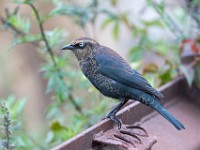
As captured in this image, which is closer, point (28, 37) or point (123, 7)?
point (28, 37)

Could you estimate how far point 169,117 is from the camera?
9.58 feet

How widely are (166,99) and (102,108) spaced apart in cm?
55

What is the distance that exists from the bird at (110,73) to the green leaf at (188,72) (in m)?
0.42

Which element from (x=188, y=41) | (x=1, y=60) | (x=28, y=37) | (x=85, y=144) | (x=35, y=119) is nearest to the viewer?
(x=85, y=144)

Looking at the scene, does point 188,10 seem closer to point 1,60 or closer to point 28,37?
point 28,37

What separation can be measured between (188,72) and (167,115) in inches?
29.8

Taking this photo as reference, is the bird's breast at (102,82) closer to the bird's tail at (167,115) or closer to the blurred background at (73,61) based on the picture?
the blurred background at (73,61)

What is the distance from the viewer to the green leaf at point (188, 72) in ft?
11.6

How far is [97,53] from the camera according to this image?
341cm

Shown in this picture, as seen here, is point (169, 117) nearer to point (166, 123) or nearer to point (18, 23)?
point (166, 123)

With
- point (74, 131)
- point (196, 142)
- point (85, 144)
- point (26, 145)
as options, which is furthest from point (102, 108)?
point (85, 144)

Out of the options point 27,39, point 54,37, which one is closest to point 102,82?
point 54,37

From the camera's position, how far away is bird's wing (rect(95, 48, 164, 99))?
3219 millimetres

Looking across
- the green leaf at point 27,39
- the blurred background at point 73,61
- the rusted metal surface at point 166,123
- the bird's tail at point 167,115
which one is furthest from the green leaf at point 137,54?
the bird's tail at point 167,115
